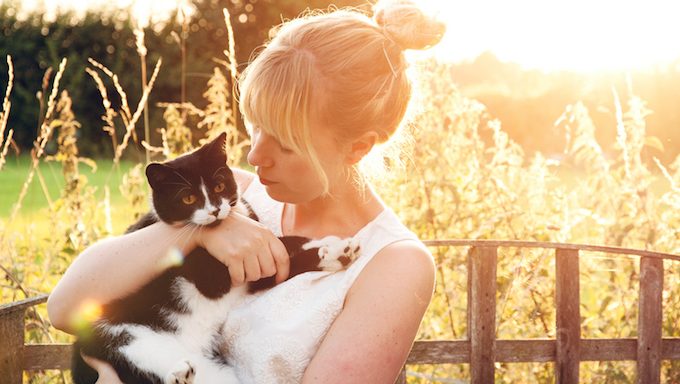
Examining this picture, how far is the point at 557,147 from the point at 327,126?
203 inches

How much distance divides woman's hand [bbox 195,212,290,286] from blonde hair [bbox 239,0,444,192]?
0.77ft

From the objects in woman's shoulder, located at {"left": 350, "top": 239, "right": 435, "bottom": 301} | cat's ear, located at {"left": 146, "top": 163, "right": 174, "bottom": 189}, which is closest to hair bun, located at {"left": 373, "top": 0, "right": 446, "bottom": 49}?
woman's shoulder, located at {"left": 350, "top": 239, "right": 435, "bottom": 301}

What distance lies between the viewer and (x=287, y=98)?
6.43 ft

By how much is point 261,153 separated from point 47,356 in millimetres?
1209

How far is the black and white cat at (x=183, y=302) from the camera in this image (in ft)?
7.13

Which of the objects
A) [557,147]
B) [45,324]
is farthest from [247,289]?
[557,147]

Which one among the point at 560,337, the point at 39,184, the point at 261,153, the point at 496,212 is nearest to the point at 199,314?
the point at 261,153

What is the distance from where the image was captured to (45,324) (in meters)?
3.02

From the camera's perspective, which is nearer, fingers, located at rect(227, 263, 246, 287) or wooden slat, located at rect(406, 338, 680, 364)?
fingers, located at rect(227, 263, 246, 287)

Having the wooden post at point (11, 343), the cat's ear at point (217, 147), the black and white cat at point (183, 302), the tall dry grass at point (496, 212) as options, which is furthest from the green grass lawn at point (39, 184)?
the black and white cat at point (183, 302)

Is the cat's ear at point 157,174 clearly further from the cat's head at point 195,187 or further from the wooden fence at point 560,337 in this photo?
the wooden fence at point 560,337

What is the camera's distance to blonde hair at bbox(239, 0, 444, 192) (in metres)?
1.98

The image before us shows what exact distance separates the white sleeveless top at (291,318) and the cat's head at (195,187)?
1.01 feet

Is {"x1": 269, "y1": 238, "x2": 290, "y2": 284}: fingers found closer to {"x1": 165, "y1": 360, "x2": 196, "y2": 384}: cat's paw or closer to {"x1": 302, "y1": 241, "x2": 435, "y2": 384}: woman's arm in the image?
{"x1": 302, "y1": 241, "x2": 435, "y2": 384}: woman's arm
